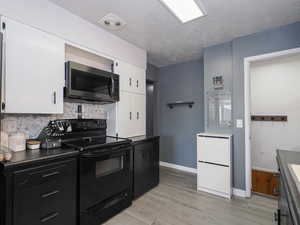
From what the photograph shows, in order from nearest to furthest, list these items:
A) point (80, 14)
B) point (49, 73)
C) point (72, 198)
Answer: point (72, 198) < point (49, 73) < point (80, 14)

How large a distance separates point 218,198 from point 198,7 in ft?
8.93

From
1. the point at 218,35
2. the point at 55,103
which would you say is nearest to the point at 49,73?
the point at 55,103

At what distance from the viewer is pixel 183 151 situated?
12.5 ft

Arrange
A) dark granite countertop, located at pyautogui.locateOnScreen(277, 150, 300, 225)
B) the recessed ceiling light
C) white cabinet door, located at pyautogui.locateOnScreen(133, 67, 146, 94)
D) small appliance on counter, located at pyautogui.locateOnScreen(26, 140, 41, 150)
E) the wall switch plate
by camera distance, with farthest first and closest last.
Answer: white cabinet door, located at pyautogui.locateOnScreen(133, 67, 146, 94)
the wall switch plate
the recessed ceiling light
small appliance on counter, located at pyautogui.locateOnScreen(26, 140, 41, 150)
dark granite countertop, located at pyautogui.locateOnScreen(277, 150, 300, 225)

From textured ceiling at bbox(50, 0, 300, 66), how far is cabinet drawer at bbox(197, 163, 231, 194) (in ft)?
7.10

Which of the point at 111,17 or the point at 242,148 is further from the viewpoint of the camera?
the point at 242,148

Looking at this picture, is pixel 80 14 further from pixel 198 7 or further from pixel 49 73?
pixel 198 7

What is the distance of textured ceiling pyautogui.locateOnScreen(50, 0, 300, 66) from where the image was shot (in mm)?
1825

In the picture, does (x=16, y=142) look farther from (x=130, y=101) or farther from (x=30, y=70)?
(x=130, y=101)

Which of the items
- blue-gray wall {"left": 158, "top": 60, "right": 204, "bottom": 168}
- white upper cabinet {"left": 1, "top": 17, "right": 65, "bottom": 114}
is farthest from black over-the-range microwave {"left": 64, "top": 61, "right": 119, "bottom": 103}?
blue-gray wall {"left": 158, "top": 60, "right": 204, "bottom": 168}

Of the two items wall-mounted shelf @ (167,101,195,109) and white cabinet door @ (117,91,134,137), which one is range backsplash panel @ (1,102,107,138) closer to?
white cabinet door @ (117,91,134,137)

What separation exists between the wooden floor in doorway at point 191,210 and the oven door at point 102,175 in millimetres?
372

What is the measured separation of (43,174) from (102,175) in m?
0.66

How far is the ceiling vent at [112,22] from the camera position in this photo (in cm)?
206
